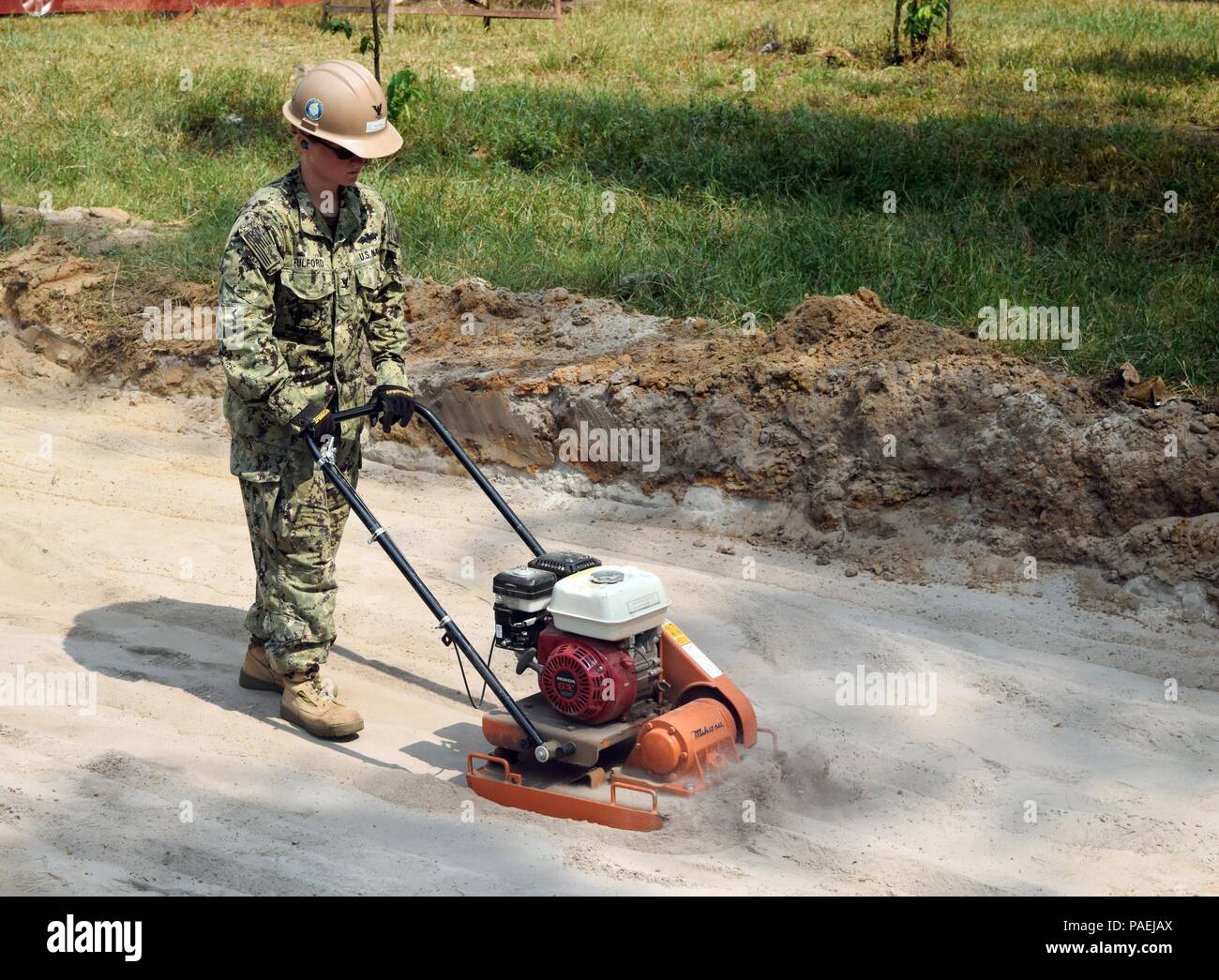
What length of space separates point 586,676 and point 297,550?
3.91 feet

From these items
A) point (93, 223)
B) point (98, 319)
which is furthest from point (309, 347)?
point (93, 223)

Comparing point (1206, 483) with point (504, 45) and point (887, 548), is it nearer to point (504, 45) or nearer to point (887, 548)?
point (887, 548)

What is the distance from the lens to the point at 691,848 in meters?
4.09

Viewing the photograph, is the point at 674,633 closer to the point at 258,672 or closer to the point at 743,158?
the point at 258,672

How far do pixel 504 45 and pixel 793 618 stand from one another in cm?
1142

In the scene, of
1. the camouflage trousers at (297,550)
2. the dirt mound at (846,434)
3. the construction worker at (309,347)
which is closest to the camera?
the construction worker at (309,347)

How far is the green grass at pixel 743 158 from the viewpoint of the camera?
26.2 ft

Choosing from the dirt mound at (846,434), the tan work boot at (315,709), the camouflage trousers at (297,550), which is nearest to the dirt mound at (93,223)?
the dirt mound at (846,434)

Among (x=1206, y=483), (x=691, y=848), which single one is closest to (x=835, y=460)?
(x=1206, y=483)

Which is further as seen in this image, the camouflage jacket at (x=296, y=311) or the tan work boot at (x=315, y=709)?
the tan work boot at (x=315, y=709)

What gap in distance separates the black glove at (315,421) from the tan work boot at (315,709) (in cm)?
91

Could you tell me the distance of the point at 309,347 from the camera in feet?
15.5

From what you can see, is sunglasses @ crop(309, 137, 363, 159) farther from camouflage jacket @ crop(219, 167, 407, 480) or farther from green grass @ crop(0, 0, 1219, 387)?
green grass @ crop(0, 0, 1219, 387)

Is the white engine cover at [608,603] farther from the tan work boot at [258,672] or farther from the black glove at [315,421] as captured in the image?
the tan work boot at [258,672]
